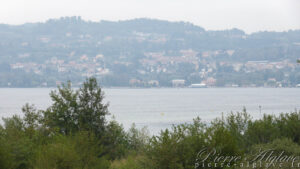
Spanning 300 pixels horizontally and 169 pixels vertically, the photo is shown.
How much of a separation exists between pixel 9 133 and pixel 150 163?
21.5 ft

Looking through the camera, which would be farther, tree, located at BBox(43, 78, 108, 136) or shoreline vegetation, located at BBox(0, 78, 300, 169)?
tree, located at BBox(43, 78, 108, 136)

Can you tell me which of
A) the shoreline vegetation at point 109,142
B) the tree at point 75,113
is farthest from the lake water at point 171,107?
the shoreline vegetation at point 109,142

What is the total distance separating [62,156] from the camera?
39.4 ft

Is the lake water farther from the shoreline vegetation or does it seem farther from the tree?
the shoreline vegetation

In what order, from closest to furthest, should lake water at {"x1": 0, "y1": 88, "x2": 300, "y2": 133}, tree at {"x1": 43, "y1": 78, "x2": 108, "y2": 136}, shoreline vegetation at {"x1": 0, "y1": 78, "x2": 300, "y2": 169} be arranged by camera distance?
shoreline vegetation at {"x1": 0, "y1": 78, "x2": 300, "y2": 169} → tree at {"x1": 43, "y1": 78, "x2": 108, "y2": 136} → lake water at {"x1": 0, "y1": 88, "x2": 300, "y2": 133}

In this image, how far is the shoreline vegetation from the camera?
11.7m

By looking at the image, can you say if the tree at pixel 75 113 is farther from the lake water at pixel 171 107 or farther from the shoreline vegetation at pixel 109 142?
the lake water at pixel 171 107

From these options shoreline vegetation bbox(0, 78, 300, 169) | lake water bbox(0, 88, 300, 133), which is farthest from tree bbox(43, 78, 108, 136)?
lake water bbox(0, 88, 300, 133)

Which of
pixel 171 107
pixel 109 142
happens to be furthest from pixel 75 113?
pixel 171 107

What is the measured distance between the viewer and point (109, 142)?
20422mm

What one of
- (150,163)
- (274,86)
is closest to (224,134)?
(150,163)

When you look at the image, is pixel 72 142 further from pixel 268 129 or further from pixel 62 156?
pixel 268 129

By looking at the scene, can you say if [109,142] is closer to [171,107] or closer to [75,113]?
[75,113]

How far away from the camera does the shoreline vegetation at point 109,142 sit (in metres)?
11.7
